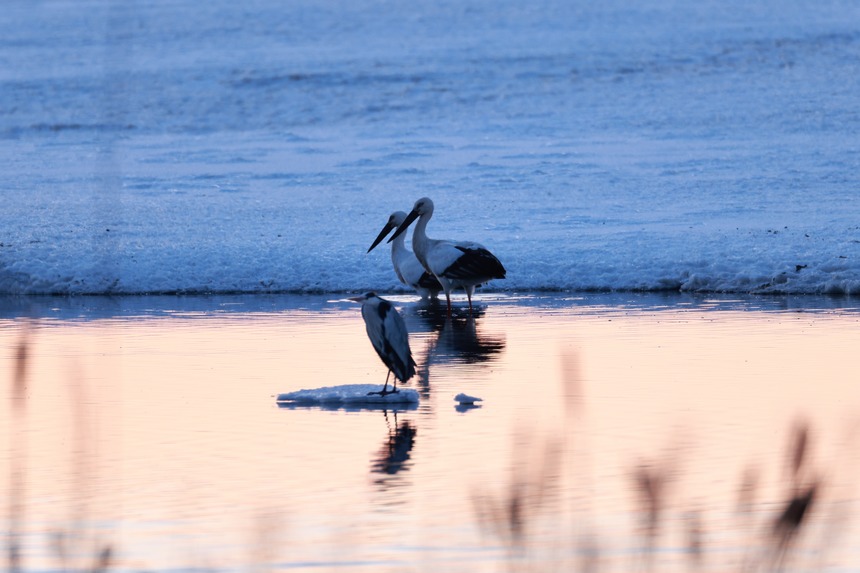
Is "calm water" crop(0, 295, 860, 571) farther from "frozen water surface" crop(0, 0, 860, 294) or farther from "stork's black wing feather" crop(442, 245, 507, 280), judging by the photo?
"frozen water surface" crop(0, 0, 860, 294)

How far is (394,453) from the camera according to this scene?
24.1 ft

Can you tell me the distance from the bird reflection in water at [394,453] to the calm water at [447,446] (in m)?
0.02

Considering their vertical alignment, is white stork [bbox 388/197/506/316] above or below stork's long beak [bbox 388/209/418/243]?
below

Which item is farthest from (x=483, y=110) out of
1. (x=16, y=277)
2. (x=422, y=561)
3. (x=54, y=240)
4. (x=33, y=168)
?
(x=422, y=561)

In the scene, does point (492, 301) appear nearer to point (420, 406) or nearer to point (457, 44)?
point (420, 406)

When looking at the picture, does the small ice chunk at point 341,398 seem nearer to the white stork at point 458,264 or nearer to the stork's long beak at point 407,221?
the white stork at point 458,264

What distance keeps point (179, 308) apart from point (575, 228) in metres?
7.89

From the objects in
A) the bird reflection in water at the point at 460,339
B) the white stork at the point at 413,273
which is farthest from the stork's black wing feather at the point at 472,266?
the white stork at the point at 413,273

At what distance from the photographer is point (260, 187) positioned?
27.1m

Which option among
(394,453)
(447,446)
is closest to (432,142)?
(447,446)

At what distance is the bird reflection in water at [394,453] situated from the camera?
6852 mm

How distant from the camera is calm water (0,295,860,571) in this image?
5.21 metres

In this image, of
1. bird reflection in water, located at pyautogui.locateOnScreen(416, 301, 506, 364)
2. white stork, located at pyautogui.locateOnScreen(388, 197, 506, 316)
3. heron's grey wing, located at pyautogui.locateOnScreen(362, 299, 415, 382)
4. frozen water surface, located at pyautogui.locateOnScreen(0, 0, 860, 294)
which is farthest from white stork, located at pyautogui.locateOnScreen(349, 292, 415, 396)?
white stork, located at pyautogui.locateOnScreen(388, 197, 506, 316)

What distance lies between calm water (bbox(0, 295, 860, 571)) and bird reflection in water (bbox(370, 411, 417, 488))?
0.02m
